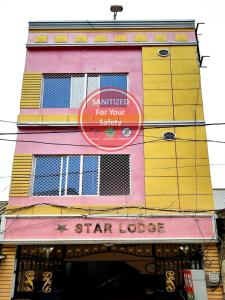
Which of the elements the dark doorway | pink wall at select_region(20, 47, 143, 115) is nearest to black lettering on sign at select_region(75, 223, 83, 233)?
the dark doorway

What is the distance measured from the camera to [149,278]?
12.7 meters

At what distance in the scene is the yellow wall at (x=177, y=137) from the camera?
39.9 ft

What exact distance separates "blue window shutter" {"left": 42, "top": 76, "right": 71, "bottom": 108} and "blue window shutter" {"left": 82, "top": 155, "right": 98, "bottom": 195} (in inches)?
98.9

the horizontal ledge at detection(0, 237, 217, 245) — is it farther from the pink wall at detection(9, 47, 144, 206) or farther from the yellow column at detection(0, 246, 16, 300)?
the pink wall at detection(9, 47, 144, 206)

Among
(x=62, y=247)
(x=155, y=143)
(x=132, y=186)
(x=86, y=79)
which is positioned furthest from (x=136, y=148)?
(x=62, y=247)

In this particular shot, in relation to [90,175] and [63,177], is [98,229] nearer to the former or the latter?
[90,175]

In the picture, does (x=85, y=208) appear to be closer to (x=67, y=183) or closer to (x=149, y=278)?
(x=67, y=183)

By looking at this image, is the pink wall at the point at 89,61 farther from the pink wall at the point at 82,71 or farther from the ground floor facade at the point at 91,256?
the ground floor facade at the point at 91,256

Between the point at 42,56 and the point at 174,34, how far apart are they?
582cm

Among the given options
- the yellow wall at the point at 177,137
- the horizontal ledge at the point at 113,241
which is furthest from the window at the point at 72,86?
the horizontal ledge at the point at 113,241

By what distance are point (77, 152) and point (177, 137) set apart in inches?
154

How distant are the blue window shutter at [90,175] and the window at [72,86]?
2.38 metres

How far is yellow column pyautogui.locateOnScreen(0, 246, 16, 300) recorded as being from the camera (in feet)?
36.7

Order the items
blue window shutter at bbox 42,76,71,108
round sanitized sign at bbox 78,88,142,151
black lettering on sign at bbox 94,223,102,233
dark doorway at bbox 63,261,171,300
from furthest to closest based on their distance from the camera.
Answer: dark doorway at bbox 63,261,171,300 < blue window shutter at bbox 42,76,71,108 < round sanitized sign at bbox 78,88,142,151 < black lettering on sign at bbox 94,223,102,233
